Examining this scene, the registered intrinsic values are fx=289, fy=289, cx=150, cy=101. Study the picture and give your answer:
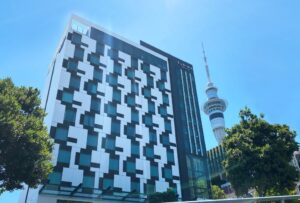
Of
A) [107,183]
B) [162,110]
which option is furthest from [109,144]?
[162,110]

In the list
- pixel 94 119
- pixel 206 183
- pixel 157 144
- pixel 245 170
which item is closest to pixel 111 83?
pixel 94 119

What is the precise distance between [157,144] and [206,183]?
31.1ft

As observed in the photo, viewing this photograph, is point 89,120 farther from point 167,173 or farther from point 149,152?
point 167,173

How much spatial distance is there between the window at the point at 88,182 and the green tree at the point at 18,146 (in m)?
13.0

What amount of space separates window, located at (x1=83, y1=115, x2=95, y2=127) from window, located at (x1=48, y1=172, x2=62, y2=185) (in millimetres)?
7148

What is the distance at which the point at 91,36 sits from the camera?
43219 mm

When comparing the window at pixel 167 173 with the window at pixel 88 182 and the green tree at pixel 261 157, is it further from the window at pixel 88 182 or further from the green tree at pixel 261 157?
the green tree at pixel 261 157

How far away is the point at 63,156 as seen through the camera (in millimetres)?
31547

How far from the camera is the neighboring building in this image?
32.2 m

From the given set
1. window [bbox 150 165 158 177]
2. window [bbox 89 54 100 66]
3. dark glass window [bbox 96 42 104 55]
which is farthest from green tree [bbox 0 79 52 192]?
dark glass window [bbox 96 42 104 55]

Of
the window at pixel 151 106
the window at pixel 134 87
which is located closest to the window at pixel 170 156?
the window at pixel 151 106

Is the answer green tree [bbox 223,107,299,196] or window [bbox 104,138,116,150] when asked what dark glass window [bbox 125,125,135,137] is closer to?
window [bbox 104,138,116,150]

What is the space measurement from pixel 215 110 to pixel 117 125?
293ft

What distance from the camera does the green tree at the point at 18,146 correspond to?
16.4m
